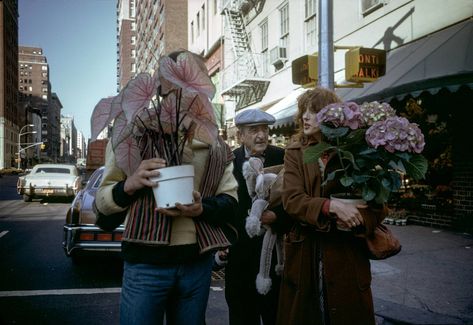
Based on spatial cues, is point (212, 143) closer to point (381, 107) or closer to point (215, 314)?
point (381, 107)

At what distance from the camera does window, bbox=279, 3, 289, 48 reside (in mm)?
15086

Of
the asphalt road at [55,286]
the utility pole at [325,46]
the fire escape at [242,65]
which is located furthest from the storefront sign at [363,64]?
the fire escape at [242,65]

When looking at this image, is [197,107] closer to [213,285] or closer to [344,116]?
[344,116]

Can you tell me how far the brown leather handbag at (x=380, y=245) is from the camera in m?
2.25

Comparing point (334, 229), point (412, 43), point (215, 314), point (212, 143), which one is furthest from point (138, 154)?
Result: point (412, 43)

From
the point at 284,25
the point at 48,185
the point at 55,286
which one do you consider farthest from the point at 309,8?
the point at 48,185

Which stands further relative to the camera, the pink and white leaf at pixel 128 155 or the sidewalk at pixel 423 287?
the sidewalk at pixel 423 287

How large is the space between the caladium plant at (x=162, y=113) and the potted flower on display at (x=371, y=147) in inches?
24.5

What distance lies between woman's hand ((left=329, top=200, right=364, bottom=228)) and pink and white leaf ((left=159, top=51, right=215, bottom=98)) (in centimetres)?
87

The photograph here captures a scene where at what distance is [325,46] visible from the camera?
5953 millimetres

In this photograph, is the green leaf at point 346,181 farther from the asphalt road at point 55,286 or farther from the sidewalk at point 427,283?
the asphalt road at point 55,286

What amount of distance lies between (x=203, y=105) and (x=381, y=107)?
0.94 metres

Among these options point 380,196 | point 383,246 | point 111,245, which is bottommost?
point 111,245

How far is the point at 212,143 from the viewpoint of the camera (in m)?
2.09
